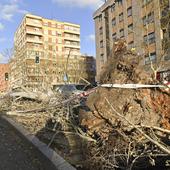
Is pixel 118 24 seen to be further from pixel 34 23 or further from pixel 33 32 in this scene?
pixel 34 23

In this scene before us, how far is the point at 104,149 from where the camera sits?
6.71 metres

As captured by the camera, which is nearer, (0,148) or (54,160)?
(54,160)

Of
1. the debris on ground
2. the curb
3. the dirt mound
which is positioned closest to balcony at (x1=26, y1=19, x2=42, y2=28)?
the curb

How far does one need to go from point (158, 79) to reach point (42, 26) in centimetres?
9962

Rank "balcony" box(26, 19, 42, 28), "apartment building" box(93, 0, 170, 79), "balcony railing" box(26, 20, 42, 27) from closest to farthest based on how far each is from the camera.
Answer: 1. "apartment building" box(93, 0, 170, 79)
2. "balcony railing" box(26, 20, 42, 27)
3. "balcony" box(26, 19, 42, 28)

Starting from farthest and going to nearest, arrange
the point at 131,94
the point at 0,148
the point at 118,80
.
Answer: the point at 0,148 → the point at 118,80 → the point at 131,94

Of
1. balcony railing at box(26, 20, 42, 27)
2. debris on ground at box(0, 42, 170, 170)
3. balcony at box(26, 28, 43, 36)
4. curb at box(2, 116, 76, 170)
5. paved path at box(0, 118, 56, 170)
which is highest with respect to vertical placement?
balcony railing at box(26, 20, 42, 27)

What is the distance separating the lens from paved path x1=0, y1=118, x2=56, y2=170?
675 centimetres

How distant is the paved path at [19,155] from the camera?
6746mm

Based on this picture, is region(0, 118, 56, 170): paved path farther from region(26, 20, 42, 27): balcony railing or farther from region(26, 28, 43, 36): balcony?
region(26, 20, 42, 27): balcony railing

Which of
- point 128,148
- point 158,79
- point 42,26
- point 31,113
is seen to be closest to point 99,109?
point 128,148

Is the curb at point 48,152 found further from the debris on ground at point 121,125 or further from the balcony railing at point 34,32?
the balcony railing at point 34,32

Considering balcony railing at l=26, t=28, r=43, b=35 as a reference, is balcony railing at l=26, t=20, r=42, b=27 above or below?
above

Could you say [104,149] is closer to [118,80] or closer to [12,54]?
[118,80]
